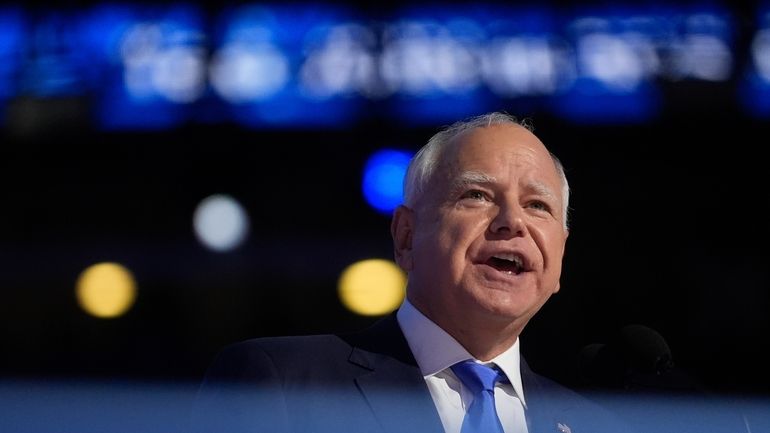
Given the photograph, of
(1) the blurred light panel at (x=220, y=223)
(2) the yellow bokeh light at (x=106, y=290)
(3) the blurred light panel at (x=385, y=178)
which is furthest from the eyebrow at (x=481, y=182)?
(2) the yellow bokeh light at (x=106, y=290)

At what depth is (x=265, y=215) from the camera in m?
5.90

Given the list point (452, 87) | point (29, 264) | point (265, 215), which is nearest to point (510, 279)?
point (452, 87)

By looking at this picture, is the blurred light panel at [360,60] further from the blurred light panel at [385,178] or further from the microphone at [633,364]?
the microphone at [633,364]

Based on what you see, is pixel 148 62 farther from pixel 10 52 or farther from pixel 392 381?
pixel 392 381

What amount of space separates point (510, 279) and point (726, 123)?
10.9 ft

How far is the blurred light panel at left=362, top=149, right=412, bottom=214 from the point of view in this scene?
524 centimetres

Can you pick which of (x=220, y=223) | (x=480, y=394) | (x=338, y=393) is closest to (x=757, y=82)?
(x=220, y=223)

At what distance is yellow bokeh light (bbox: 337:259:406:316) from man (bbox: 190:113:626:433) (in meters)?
3.99

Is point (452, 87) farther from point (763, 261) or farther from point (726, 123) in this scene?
point (763, 261)

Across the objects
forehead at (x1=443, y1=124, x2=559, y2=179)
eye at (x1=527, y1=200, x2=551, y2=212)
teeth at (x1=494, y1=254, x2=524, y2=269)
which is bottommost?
teeth at (x1=494, y1=254, x2=524, y2=269)

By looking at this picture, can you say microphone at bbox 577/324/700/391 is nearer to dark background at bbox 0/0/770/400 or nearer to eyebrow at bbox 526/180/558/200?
eyebrow at bbox 526/180/558/200

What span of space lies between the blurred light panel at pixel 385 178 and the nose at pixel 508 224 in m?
3.31

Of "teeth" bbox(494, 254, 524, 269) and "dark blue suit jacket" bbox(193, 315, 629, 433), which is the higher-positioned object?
"teeth" bbox(494, 254, 524, 269)

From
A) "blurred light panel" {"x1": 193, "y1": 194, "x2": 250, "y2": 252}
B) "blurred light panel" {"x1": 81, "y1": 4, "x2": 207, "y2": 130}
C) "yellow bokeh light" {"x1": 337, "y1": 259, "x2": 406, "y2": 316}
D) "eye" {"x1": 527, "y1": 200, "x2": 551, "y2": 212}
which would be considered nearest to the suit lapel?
"eye" {"x1": 527, "y1": 200, "x2": 551, "y2": 212}
